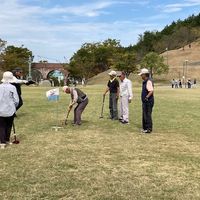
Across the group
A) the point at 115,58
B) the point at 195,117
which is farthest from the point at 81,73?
the point at 195,117

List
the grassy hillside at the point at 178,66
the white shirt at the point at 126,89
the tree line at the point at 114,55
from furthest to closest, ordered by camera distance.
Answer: the grassy hillside at the point at 178,66
the tree line at the point at 114,55
the white shirt at the point at 126,89

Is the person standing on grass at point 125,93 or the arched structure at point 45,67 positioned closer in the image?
the person standing on grass at point 125,93

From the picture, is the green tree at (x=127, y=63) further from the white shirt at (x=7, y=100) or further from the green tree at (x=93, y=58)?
the white shirt at (x=7, y=100)

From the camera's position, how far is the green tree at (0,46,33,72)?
101 m

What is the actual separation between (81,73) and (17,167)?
103 meters

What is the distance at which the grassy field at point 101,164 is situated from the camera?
279 inches

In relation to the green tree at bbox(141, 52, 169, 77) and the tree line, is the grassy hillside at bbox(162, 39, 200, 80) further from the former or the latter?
the green tree at bbox(141, 52, 169, 77)

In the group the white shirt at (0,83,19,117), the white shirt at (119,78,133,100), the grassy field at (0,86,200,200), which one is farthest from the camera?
the white shirt at (119,78,133,100)

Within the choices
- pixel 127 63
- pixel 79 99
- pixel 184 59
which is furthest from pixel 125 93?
pixel 184 59

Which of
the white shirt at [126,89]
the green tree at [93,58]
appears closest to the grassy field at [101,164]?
the white shirt at [126,89]

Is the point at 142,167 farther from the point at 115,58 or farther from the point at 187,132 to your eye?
the point at 115,58

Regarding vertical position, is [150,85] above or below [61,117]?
above

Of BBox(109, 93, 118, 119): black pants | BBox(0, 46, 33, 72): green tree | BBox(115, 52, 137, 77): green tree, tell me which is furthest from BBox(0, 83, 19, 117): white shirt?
BBox(115, 52, 137, 77): green tree

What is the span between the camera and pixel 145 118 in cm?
1384
